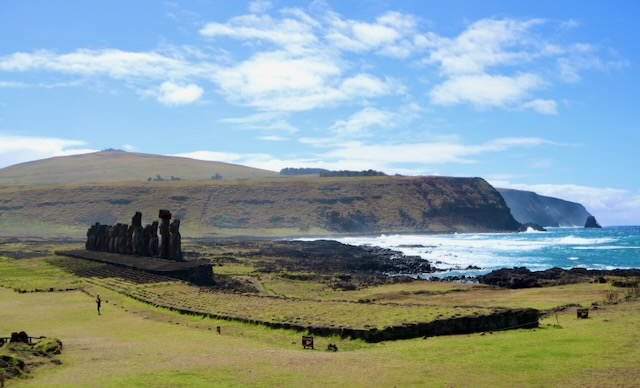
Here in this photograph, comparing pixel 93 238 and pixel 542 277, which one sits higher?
pixel 93 238

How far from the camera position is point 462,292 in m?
45.3

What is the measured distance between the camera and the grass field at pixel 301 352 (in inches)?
676

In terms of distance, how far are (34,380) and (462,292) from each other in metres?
33.4

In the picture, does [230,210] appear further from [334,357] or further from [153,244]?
[334,357]

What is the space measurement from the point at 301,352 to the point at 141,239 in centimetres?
→ 4194

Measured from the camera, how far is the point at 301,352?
2125 cm

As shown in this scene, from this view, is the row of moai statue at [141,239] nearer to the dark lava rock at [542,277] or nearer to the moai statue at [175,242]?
the moai statue at [175,242]

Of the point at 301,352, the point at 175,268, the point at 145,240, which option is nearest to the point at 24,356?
the point at 301,352

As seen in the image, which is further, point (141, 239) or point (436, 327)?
point (141, 239)

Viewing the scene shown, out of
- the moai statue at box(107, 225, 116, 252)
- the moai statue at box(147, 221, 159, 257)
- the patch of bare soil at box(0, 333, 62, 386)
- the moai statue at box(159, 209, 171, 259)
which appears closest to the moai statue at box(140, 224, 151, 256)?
the moai statue at box(147, 221, 159, 257)

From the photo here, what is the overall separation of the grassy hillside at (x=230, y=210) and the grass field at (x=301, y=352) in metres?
133

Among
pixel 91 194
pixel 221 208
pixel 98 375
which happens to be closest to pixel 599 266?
pixel 98 375

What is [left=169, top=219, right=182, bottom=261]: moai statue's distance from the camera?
2108 inches

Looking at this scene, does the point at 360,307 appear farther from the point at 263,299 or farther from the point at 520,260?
the point at 520,260
